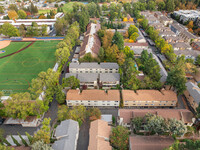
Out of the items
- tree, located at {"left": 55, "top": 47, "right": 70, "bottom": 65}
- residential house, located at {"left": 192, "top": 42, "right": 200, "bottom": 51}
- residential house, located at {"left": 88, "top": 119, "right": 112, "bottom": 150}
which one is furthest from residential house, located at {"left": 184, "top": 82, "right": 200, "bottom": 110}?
tree, located at {"left": 55, "top": 47, "right": 70, "bottom": 65}

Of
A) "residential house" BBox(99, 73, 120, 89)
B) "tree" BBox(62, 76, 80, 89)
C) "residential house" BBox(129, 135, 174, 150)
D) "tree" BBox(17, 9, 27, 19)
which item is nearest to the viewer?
"residential house" BBox(129, 135, 174, 150)

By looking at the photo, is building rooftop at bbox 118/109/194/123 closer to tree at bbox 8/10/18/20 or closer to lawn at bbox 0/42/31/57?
lawn at bbox 0/42/31/57

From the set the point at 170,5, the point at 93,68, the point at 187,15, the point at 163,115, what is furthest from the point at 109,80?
the point at 170,5

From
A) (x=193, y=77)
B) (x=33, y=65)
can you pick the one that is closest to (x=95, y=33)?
(x=33, y=65)

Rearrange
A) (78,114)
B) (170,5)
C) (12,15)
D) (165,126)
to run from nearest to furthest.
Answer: (165,126)
(78,114)
(12,15)
(170,5)

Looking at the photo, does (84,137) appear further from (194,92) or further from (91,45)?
(91,45)

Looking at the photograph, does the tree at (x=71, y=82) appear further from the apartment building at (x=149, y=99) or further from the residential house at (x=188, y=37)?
the residential house at (x=188, y=37)
